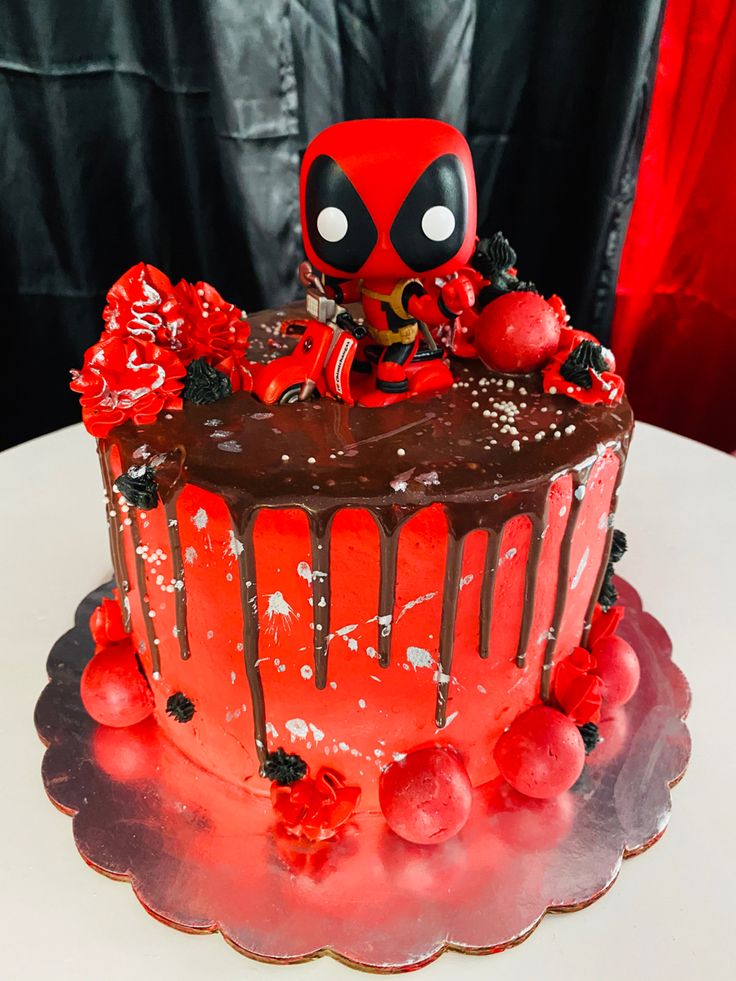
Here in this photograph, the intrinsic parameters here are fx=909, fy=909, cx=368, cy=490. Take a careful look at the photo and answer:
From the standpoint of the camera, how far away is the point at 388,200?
116 centimetres

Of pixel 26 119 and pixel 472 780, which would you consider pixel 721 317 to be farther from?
pixel 26 119

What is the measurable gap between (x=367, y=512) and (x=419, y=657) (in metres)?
0.25

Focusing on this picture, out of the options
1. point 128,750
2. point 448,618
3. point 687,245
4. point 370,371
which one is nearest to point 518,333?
point 370,371

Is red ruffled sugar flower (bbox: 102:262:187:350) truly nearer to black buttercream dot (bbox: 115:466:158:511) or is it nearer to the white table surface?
black buttercream dot (bbox: 115:466:158:511)

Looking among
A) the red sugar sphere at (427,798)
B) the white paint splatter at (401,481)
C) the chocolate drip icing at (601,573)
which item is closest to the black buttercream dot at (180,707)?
the red sugar sphere at (427,798)

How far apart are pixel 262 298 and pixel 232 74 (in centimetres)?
58

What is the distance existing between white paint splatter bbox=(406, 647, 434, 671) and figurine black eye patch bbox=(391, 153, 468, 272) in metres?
0.52

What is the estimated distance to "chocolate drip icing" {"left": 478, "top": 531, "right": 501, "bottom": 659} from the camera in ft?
3.85

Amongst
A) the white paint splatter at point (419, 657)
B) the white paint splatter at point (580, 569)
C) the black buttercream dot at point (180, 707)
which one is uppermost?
the white paint splatter at point (580, 569)

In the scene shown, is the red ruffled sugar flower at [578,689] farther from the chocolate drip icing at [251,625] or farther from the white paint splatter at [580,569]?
Result: the chocolate drip icing at [251,625]

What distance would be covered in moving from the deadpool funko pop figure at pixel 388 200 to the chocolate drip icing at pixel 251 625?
0.38 m

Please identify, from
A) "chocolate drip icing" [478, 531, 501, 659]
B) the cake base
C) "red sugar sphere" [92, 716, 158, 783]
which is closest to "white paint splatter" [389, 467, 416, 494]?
"chocolate drip icing" [478, 531, 501, 659]

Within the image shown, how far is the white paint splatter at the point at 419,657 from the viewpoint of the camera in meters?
1.24

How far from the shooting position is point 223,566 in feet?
3.97
